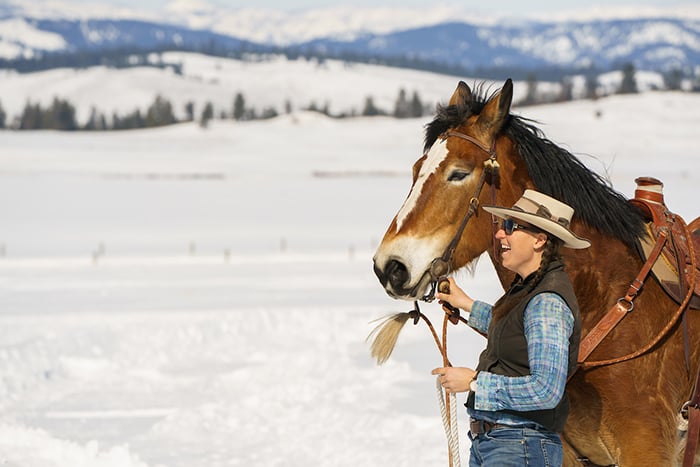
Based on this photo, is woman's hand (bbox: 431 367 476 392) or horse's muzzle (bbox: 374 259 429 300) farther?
horse's muzzle (bbox: 374 259 429 300)

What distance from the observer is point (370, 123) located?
116 m

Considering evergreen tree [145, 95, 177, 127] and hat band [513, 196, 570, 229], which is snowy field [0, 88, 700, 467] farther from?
evergreen tree [145, 95, 177, 127]

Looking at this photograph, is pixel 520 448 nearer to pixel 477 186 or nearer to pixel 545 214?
pixel 545 214

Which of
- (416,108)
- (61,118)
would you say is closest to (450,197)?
(61,118)

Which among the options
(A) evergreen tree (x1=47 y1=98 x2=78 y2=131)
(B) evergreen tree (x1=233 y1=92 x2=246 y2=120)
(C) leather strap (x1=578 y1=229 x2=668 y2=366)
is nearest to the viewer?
(C) leather strap (x1=578 y1=229 x2=668 y2=366)

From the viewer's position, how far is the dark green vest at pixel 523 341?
132 inches

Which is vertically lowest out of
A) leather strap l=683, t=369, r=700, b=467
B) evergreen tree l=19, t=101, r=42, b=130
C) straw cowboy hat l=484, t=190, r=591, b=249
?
evergreen tree l=19, t=101, r=42, b=130

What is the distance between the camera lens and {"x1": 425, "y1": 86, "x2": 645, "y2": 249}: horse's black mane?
4043 mm

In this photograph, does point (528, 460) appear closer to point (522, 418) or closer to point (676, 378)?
point (522, 418)

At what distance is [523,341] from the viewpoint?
132 inches

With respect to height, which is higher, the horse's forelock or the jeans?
the horse's forelock

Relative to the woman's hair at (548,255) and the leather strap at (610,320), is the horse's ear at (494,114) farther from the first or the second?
the leather strap at (610,320)

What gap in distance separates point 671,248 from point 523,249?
1.11m

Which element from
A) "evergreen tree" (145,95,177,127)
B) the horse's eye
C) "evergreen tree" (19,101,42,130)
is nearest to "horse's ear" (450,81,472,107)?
the horse's eye
